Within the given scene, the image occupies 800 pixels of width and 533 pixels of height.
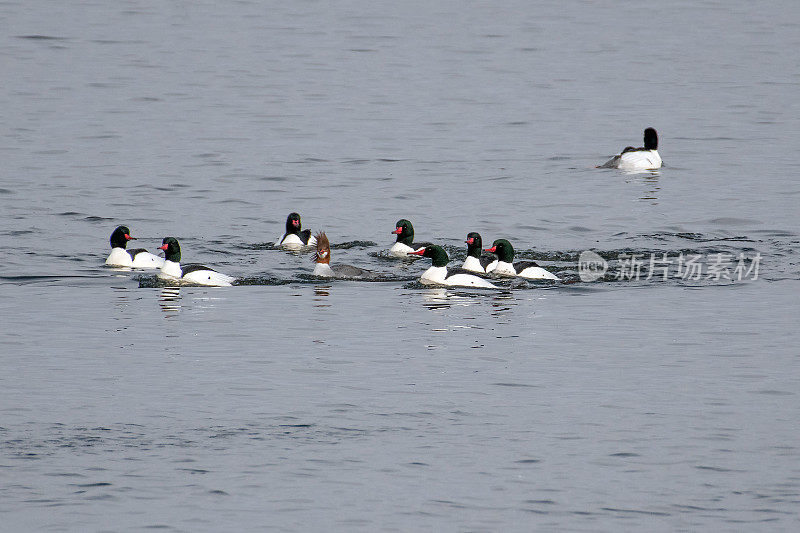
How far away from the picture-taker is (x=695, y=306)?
18.2 m

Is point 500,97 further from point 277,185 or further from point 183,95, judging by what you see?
point 277,185

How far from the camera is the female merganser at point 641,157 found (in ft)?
109

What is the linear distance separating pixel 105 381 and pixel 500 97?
33.8m

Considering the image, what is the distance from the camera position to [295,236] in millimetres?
22734

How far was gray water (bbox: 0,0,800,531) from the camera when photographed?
11.0 m

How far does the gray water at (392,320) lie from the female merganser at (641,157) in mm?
758

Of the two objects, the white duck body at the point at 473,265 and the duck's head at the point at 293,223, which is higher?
the duck's head at the point at 293,223

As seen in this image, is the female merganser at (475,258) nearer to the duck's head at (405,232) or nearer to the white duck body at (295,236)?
the duck's head at (405,232)

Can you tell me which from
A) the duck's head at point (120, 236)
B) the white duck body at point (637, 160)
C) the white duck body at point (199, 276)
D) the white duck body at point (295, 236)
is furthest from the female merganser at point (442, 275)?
the white duck body at point (637, 160)

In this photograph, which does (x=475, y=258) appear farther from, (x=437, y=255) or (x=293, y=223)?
(x=293, y=223)

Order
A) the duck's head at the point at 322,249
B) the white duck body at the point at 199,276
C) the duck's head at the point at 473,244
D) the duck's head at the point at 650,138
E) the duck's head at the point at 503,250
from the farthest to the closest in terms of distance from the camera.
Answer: the duck's head at the point at 650,138 → the duck's head at the point at 473,244 → the duck's head at the point at 503,250 → the duck's head at the point at 322,249 → the white duck body at the point at 199,276

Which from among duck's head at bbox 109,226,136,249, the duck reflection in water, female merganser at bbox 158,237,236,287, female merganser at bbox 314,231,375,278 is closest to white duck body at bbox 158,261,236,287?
female merganser at bbox 158,237,236,287

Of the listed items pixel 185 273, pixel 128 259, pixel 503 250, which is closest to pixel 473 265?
pixel 503 250

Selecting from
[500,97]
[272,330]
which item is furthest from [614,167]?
[272,330]
